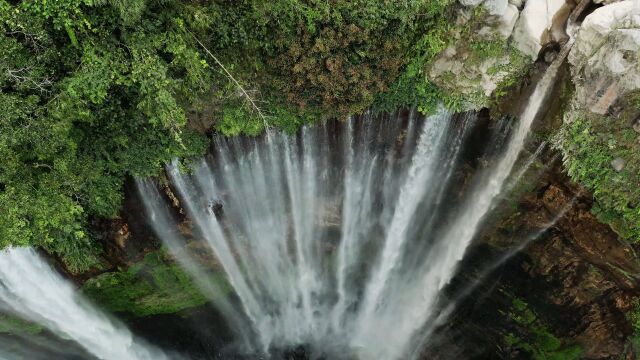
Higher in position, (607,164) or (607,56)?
(607,56)

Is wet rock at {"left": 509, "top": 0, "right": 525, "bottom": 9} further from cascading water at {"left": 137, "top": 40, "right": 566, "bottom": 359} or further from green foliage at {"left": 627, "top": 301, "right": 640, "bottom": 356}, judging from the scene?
→ green foliage at {"left": 627, "top": 301, "right": 640, "bottom": 356}

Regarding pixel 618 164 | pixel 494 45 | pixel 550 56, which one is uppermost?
pixel 494 45

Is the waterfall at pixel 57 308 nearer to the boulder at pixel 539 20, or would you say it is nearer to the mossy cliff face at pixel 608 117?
the boulder at pixel 539 20

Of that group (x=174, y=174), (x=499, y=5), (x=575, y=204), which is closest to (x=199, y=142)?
(x=174, y=174)

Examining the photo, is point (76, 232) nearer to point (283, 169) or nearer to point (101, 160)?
point (101, 160)

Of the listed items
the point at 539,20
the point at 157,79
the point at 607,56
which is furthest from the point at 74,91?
the point at 607,56

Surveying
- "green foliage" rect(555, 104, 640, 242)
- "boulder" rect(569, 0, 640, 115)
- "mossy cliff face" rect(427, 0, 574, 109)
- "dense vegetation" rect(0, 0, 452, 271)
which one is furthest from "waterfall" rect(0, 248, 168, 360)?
"boulder" rect(569, 0, 640, 115)

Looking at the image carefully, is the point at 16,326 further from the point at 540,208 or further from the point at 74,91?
the point at 540,208

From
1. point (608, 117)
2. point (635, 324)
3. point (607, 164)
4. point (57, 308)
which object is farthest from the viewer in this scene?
point (57, 308)
